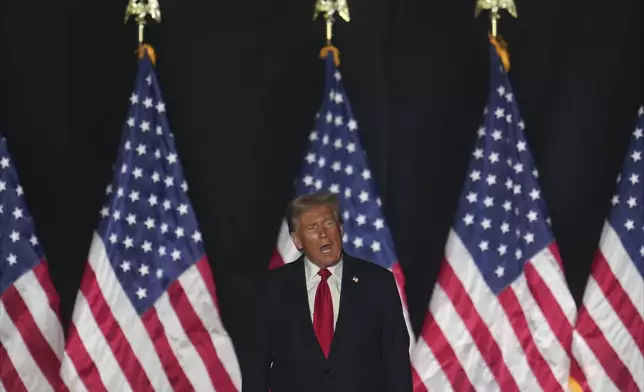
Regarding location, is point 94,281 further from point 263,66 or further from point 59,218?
point 263,66

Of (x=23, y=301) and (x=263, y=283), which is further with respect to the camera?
(x=23, y=301)

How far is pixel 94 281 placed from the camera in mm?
4602

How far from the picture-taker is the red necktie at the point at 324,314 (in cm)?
295

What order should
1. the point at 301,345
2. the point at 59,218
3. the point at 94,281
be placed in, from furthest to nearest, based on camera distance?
the point at 59,218 < the point at 94,281 < the point at 301,345

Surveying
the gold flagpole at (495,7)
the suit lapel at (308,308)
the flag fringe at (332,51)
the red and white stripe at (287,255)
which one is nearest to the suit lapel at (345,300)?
the suit lapel at (308,308)

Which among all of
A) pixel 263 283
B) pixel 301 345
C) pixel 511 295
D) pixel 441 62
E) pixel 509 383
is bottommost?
pixel 509 383

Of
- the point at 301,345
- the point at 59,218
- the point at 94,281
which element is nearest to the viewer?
the point at 301,345

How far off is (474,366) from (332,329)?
1874 mm

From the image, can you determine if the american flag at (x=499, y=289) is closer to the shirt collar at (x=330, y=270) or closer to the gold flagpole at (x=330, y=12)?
the gold flagpole at (x=330, y=12)

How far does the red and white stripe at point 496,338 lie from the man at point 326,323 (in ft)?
5.59

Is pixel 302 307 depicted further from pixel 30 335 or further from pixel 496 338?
pixel 30 335

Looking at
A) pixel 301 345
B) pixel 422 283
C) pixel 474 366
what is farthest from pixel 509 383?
pixel 301 345

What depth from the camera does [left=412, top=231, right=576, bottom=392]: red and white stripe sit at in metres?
4.64

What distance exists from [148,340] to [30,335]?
1.84 feet
